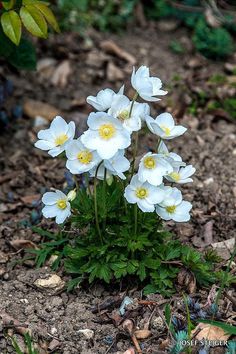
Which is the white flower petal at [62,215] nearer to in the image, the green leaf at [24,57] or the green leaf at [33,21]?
the green leaf at [33,21]

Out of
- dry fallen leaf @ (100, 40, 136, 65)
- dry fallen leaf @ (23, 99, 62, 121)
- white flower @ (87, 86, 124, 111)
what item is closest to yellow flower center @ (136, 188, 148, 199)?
white flower @ (87, 86, 124, 111)

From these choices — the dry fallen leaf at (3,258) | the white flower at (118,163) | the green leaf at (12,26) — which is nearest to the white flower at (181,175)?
the white flower at (118,163)

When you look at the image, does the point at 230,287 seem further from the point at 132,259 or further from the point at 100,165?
the point at 100,165

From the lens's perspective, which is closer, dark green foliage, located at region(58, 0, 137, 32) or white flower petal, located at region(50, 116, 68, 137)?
white flower petal, located at region(50, 116, 68, 137)

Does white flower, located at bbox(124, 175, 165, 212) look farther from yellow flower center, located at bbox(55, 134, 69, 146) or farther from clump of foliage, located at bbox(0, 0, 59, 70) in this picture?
clump of foliage, located at bbox(0, 0, 59, 70)

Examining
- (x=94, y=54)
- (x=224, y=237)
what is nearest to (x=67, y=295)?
(x=224, y=237)

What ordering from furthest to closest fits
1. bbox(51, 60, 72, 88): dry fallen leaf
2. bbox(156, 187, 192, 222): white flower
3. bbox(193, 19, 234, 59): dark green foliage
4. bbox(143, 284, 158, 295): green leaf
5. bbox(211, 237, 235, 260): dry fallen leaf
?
1. bbox(193, 19, 234, 59): dark green foliage
2. bbox(51, 60, 72, 88): dry fallen leaf
3. bbox(211, 237, 235, 260): dry fallen leaf
4. bbox(143, 284, 158, 295): green leaf
5. bbox(156, 187, 192, 222): white flower
